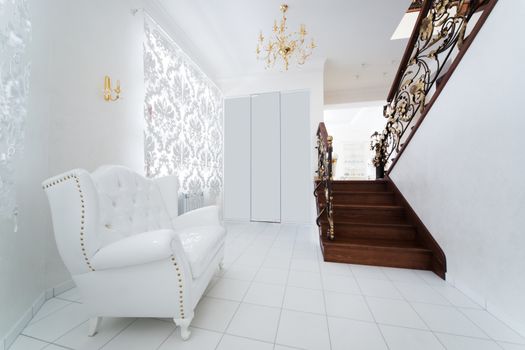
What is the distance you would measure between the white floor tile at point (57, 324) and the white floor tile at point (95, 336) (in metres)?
0.06

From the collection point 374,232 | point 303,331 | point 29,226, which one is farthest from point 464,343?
point 29,226

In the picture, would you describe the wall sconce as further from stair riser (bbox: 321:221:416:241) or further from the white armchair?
stair riser (bbox: 321:221:416:241)

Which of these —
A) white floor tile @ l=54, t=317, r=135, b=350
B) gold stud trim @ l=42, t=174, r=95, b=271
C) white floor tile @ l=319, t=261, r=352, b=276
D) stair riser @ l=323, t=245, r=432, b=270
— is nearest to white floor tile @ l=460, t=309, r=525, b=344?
stair riser @ l=323, t=245, r=432, b=270

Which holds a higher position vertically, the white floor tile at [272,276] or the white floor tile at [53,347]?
the white floor tile at [53,347]

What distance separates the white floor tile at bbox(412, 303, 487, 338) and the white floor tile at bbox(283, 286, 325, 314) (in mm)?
659

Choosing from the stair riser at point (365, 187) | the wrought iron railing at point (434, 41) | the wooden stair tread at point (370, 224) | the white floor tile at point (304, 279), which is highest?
the wrought iron railing at point (434, 41)

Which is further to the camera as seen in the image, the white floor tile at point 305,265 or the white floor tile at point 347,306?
the white floor tile at point 305,265

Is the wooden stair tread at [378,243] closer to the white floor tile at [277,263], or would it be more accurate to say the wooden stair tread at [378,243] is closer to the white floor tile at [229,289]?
the white floor tile at [277,263]

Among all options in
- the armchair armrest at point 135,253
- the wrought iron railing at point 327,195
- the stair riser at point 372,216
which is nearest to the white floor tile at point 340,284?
the wrought iron railing at point 327,195

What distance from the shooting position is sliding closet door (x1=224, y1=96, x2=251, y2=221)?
443 cm

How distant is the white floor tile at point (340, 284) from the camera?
64.5 inches

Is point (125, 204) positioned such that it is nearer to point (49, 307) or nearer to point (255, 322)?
point (49, 307)

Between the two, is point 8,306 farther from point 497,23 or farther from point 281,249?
point 497,23

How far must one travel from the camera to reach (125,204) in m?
1.45
